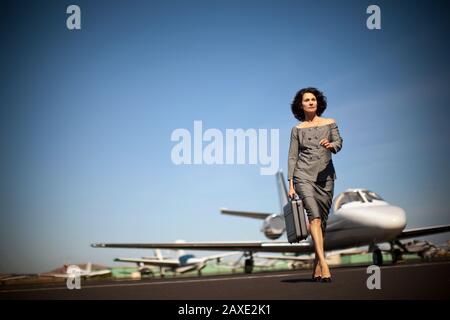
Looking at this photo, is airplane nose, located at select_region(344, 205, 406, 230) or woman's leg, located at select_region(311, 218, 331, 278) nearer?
woman's leg, located at select_region(311, 218, 331, 278)

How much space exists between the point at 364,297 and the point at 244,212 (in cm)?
2468

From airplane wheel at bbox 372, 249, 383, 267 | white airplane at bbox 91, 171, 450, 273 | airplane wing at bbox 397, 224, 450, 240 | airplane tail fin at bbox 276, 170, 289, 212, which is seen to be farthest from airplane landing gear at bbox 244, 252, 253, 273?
airplane wheel at bbox 372, 249, 383, 267

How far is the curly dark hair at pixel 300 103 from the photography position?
201 inches

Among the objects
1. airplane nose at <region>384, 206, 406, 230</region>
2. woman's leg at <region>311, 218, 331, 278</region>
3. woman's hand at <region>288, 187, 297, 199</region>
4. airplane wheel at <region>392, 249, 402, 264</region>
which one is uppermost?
woman's hand at <region>288, 187, 297, 199</region>

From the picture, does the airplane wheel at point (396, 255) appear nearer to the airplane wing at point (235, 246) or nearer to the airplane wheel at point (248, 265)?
the airplane wing at point (235, 246)

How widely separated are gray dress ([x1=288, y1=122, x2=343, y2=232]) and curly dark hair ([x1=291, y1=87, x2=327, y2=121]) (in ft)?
1.24

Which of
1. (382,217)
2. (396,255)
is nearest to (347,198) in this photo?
(382,217)

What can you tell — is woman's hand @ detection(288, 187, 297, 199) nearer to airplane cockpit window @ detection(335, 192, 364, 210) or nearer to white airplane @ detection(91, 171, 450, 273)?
white airplane @ detection(91, 171, 450, 273)

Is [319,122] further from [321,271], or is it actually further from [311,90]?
[321,271]

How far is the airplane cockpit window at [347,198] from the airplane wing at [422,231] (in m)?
3.51

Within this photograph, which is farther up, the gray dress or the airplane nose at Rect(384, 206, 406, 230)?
the gray dress

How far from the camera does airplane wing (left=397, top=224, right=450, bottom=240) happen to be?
691 inches

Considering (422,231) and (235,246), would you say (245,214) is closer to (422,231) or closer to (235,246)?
(235,246)
